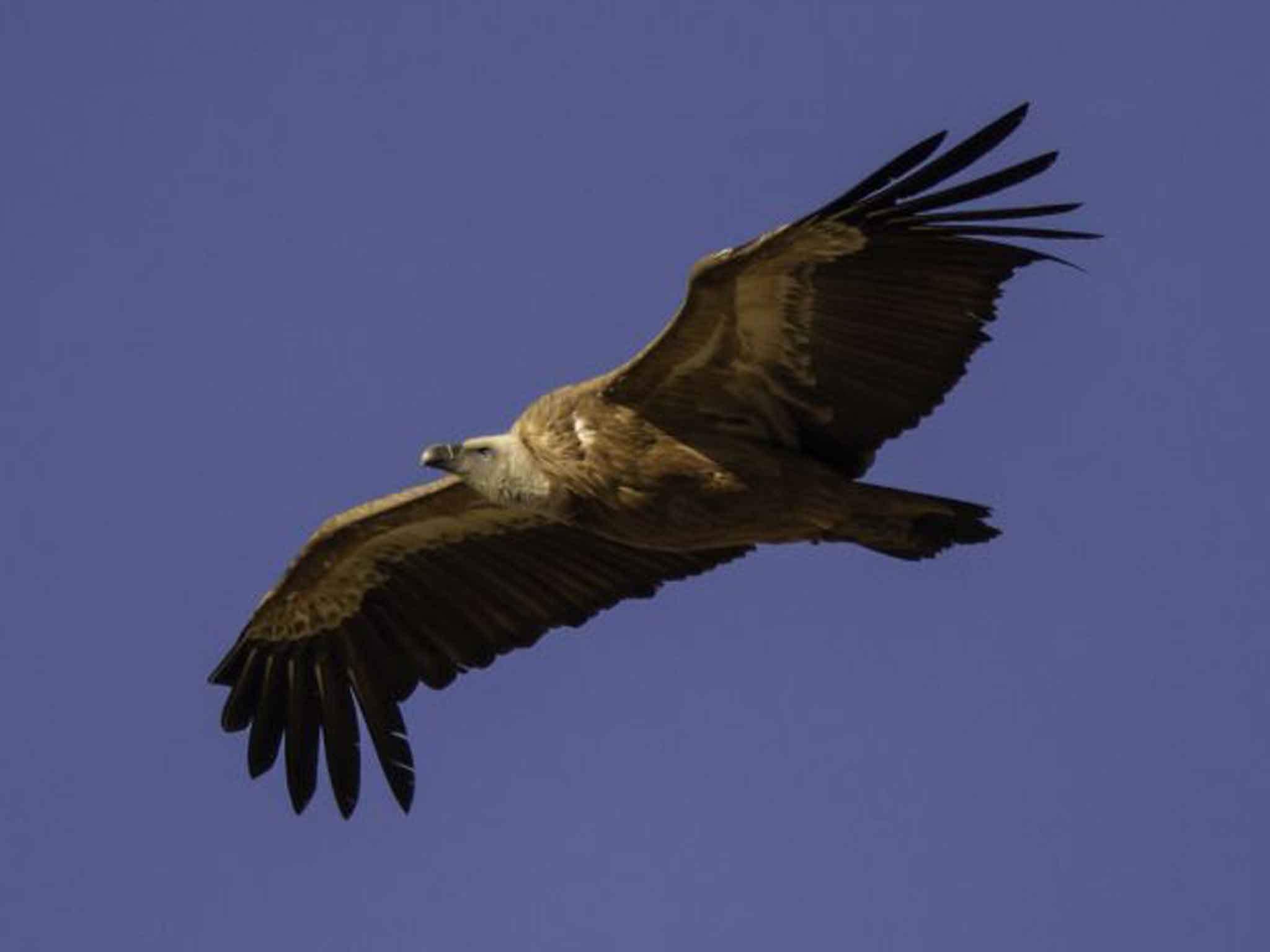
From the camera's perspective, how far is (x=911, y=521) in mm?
13938

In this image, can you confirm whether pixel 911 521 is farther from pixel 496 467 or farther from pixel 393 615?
pixel 393 615

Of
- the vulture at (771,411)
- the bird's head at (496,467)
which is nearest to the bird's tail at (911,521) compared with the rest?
the vulture at (771,411)

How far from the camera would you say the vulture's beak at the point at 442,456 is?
14758mm

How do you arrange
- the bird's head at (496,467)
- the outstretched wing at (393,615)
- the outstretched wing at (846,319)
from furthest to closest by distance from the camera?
1. the outstretched wing at (393,615)
2. the bird's head at (496,467)
3. the outstretched wing at (846,319)

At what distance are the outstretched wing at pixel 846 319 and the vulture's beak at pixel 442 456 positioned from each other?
3.72ft

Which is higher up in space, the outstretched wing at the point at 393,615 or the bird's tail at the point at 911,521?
the outstretched wing at the point at 393,615

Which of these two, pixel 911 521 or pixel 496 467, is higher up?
pixel 496 467

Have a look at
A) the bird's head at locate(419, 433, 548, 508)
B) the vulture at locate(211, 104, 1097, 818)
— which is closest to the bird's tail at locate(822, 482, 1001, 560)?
the vulture at locate(211, 104, 1097, 818)

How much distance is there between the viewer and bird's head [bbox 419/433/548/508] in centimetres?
1439

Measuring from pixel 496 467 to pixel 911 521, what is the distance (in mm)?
2268

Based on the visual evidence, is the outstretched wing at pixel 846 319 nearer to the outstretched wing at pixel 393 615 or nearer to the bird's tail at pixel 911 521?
the bird's tail at pixel 911 521

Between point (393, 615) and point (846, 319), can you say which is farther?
point (393, 615)

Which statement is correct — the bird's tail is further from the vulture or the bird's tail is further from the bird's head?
the bird's head

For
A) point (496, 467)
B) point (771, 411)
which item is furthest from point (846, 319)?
point (496, 467)
